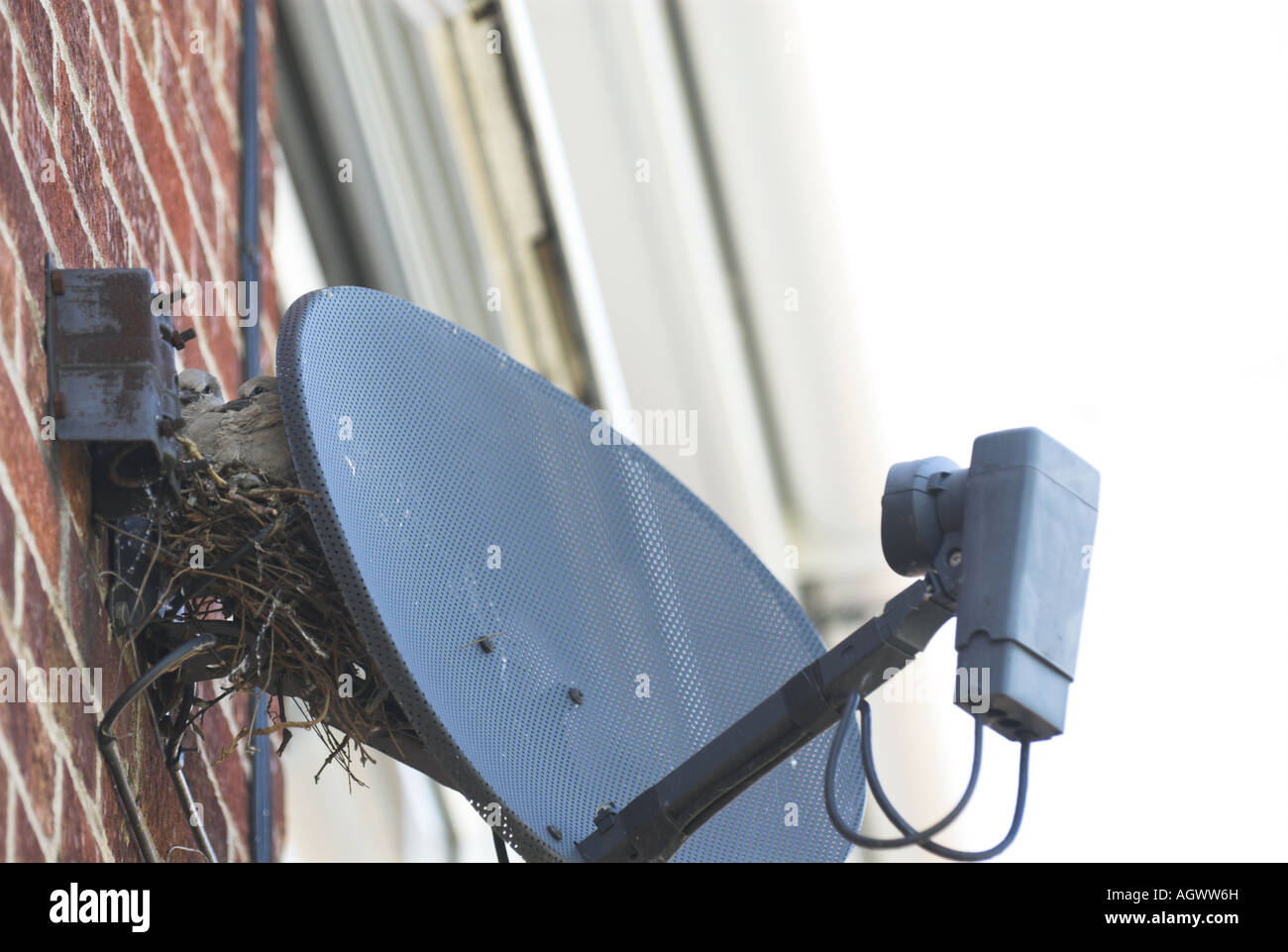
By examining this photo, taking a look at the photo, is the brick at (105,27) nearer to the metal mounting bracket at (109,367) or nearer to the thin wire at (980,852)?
the metal mounting bracket at (109,367)

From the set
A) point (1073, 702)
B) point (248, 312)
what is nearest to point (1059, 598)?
point (248, 312)

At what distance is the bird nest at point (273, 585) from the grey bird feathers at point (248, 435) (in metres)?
0.02

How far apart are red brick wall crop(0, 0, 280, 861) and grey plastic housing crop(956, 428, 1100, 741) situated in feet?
2.85

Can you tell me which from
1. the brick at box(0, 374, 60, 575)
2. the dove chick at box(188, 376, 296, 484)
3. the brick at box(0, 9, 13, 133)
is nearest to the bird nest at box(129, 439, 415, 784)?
the dove chick at box(188, 376, 296, 484)

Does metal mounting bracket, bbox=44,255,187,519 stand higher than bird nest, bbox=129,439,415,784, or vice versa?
metal mounting bracket, bbox=44,255,187,519

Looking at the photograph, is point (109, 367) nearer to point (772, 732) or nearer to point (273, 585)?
point (273, 585)

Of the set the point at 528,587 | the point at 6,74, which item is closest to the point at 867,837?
the point at 528,587

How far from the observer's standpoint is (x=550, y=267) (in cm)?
540

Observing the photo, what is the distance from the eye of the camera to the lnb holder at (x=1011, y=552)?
1.54m

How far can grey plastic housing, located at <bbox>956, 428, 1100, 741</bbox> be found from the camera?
1.54 meters

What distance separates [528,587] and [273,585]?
0.35m

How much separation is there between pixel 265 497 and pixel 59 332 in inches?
10.7

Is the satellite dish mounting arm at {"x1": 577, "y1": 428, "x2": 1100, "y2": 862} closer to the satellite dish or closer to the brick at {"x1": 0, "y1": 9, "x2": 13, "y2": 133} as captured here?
the satellite dish

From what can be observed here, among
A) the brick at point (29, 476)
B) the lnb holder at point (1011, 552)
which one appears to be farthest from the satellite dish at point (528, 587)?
the lnb holder at point (1011, 552)
